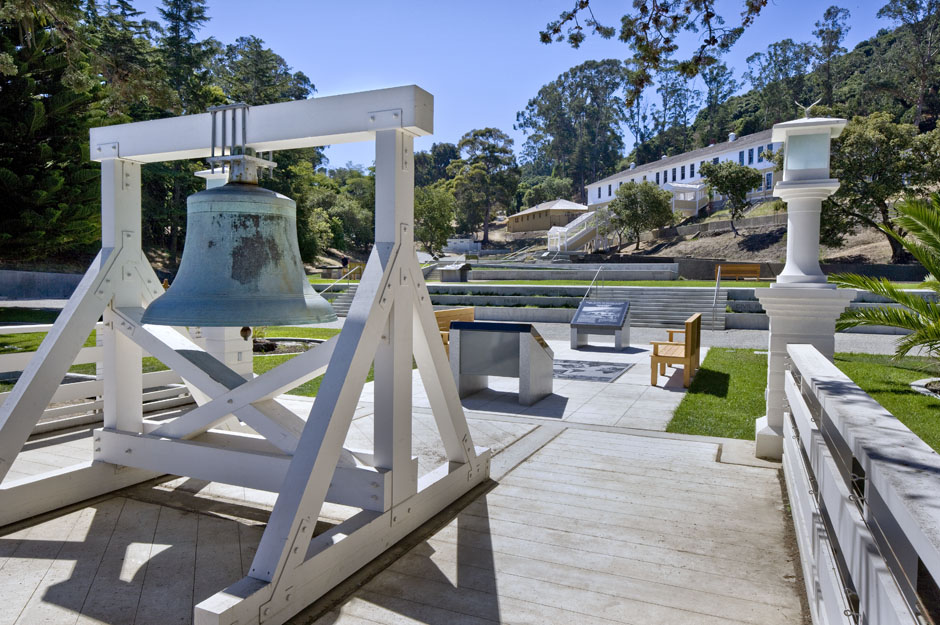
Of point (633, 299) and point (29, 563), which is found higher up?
point (633, 299)

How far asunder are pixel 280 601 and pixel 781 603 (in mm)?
2129

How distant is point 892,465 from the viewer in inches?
56.7

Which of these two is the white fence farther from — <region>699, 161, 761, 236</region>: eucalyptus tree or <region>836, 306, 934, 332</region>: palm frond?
<region>699, 161, 761, 236</region>: eucalyptus tree

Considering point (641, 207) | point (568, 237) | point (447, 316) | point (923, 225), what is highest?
point (641, 207)

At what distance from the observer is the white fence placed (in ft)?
18.0

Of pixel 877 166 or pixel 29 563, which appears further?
pixel 877 166

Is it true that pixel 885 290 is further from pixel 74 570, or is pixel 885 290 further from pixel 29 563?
pixel 29 563

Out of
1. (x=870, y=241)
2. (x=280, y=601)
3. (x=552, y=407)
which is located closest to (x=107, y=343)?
(x=280, y=601)

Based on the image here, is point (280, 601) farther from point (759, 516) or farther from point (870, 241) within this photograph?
point (870, 241)

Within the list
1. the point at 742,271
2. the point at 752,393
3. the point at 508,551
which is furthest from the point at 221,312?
the point at 742,271

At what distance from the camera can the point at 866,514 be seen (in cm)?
166

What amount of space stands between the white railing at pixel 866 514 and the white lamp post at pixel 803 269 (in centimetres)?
173

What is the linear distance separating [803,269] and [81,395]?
248 inches

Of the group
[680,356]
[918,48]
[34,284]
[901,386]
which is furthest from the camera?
[918,48]
